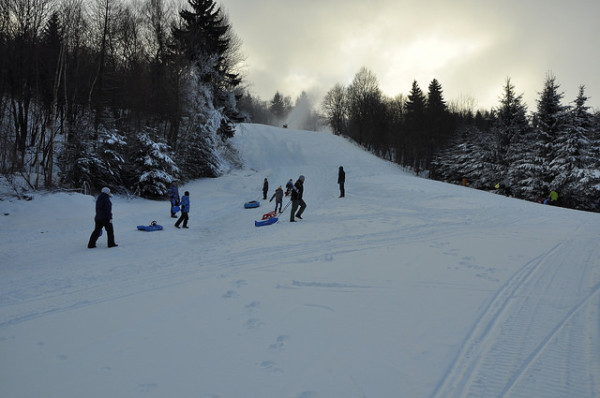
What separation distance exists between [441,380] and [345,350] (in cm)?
98

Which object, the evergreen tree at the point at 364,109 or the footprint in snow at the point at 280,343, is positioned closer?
the footprint in snow at the point at 280,343

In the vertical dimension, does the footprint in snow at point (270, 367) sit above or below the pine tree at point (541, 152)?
below

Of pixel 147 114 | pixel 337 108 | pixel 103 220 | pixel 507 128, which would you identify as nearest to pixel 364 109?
pixel 337 108

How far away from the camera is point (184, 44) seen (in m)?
23.5

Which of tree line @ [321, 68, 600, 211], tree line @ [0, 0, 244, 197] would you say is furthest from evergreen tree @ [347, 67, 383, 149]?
tree line @ [0, 0, 244, 197]

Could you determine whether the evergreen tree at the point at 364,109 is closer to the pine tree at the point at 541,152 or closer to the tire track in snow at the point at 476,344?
the pine tree at the point at 541,152

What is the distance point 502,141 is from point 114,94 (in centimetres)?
3445

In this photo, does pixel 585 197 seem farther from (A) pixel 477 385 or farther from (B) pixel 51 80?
(B) pixel 51 80

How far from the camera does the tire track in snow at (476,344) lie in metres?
2.89

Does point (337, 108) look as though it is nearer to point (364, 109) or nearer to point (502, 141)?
point (364, 109)

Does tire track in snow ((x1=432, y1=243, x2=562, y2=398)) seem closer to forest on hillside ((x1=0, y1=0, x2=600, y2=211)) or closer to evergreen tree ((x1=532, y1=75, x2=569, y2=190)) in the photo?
forest on hillside ((x1=0, y1=0, x2=600, y2=211))

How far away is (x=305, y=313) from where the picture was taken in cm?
439

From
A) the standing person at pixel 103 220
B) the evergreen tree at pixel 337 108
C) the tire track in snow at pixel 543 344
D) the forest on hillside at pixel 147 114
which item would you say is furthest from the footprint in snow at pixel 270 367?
the evergreen tree at pixel 337 108

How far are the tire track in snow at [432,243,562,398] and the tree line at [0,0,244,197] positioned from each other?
16.3 metres
